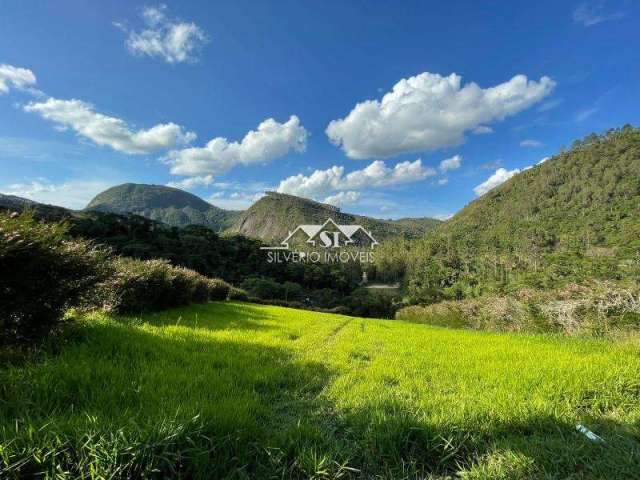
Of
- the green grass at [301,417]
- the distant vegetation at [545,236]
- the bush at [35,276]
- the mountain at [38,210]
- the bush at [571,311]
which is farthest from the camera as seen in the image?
the distant vegetation at [545,236]

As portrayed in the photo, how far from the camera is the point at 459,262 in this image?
95562mm

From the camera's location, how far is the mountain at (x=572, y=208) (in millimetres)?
79125

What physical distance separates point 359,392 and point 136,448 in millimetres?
2523

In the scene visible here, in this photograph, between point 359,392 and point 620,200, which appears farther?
point 620,200

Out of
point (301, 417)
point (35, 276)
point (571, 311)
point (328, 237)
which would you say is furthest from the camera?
point (328, 237)

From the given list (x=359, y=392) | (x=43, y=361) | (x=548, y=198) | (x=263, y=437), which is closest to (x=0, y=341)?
(x=43, y=361)

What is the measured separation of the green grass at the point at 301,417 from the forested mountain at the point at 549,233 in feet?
180

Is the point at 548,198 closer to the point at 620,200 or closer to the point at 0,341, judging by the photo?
the point at 620,200

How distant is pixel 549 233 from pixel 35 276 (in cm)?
11744

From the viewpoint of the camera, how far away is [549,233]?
9506 centimetres

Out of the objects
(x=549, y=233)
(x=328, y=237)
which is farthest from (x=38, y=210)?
(x=328, y=237)

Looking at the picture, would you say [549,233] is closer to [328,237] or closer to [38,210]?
[328,237]

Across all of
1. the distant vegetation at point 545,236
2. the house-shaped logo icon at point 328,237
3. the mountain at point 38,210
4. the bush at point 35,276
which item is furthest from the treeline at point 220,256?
the bush at point 35,276

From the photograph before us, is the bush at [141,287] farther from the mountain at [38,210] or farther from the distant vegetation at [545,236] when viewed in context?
the distant vegetation at [545,236]
